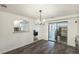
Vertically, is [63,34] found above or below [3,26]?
below

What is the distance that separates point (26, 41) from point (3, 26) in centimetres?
187

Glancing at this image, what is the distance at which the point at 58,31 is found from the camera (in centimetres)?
566

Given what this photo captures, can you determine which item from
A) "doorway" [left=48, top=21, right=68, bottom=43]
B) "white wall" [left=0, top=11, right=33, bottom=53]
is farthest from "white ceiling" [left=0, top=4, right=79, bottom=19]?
"doorway" [left=48, top=21, right=68, bottom=43]

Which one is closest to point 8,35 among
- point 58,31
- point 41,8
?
point 41,8

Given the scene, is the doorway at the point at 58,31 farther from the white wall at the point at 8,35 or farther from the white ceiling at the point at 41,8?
the white wall at the point at 8,35

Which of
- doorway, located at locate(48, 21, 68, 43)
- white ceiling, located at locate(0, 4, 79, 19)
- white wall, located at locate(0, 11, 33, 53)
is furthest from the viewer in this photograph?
doorway, located at locate(48, 21, 68, 43)

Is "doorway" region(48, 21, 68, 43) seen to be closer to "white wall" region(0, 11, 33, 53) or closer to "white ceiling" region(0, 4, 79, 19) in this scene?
"white ceiling" region(0, 4, 79, 19)

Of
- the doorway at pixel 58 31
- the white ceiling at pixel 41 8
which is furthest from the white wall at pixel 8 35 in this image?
the doorway at pixel 58 31

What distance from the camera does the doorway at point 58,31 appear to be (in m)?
5.09

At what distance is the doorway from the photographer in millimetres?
5091

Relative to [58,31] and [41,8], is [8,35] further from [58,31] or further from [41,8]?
[58,31]

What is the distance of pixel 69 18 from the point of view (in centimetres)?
441
